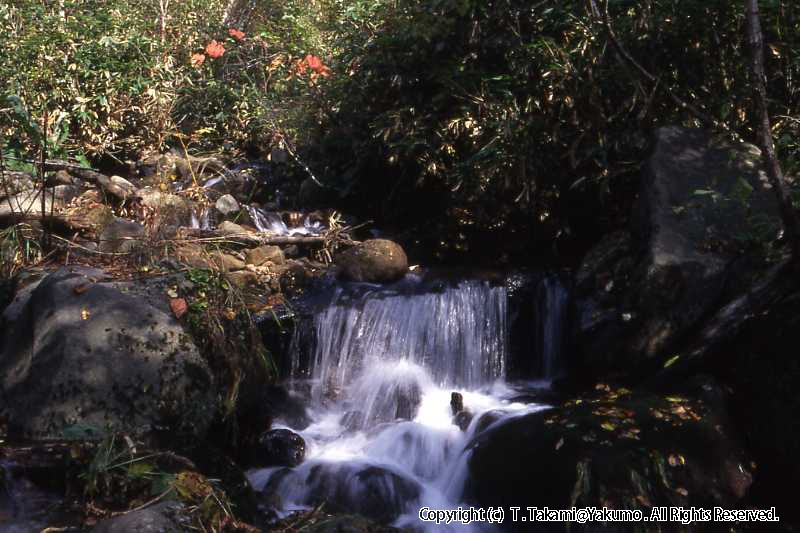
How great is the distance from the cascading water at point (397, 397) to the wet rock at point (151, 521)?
58.9 inches

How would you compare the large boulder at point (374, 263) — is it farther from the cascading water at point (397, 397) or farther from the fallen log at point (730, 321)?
the fallen log at point (730, 321)

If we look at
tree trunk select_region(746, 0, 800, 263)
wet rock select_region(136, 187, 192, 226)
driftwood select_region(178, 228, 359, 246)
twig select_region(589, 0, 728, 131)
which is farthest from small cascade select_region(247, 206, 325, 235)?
tree trunk select_region(746, 0, 800, 263)

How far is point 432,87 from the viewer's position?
8.46 m

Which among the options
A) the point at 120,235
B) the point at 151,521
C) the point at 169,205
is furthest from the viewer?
the point at 169,205

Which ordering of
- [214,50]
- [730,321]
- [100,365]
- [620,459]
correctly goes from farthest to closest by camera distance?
[214,50] < [730,321] < [100,365] < [620,459]

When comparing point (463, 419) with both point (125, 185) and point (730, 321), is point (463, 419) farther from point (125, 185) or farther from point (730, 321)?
point (125, 185)

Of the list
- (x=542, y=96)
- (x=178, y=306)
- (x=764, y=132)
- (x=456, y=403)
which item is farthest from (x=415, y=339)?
(x=764, y=132)

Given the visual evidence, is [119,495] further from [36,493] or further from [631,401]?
[631,401]

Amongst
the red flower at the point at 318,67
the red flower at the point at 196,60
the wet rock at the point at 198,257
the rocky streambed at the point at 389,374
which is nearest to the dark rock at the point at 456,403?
the rocky streambed at the point at 389,374

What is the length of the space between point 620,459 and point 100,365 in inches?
122

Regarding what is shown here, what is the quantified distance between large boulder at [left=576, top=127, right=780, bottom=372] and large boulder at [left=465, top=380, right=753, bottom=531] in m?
0.85

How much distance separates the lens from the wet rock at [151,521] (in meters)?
3.38

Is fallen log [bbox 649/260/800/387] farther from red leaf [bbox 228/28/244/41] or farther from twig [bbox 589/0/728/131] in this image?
red leaf [bbox 228/28/244/41]

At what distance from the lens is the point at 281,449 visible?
5551mm
